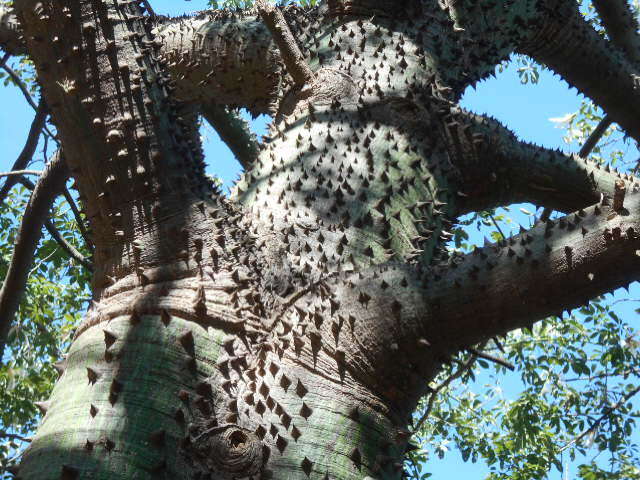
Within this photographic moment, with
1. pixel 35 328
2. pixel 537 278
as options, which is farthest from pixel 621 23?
pixel 35 328

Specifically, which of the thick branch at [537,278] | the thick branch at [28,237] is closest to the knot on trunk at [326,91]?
the thick branch at [537,278]

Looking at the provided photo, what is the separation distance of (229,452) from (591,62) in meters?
2.98

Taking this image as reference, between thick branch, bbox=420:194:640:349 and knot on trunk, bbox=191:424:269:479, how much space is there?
52cm

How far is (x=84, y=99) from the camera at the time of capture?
1831mm

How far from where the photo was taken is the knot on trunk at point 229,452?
1505 mm

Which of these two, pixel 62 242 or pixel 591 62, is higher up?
pixel 591 62

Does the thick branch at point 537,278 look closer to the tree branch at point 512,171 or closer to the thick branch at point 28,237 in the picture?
the tree branch at point 512,171

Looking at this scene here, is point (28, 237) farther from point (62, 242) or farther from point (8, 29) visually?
point (8, 29)

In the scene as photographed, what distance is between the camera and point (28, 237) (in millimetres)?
3070

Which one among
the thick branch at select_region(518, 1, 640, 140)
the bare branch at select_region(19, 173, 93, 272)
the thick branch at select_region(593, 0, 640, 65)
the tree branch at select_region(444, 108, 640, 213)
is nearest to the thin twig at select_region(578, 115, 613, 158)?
the thick branch at select_region(518, 1, 640, 140)

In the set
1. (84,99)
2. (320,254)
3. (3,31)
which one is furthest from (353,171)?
(3,31)

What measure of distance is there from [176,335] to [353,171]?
0.85 metres

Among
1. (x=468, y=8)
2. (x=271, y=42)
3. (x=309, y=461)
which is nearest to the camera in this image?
(x=309, y=461)

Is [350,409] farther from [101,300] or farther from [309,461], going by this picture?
[101,300]
